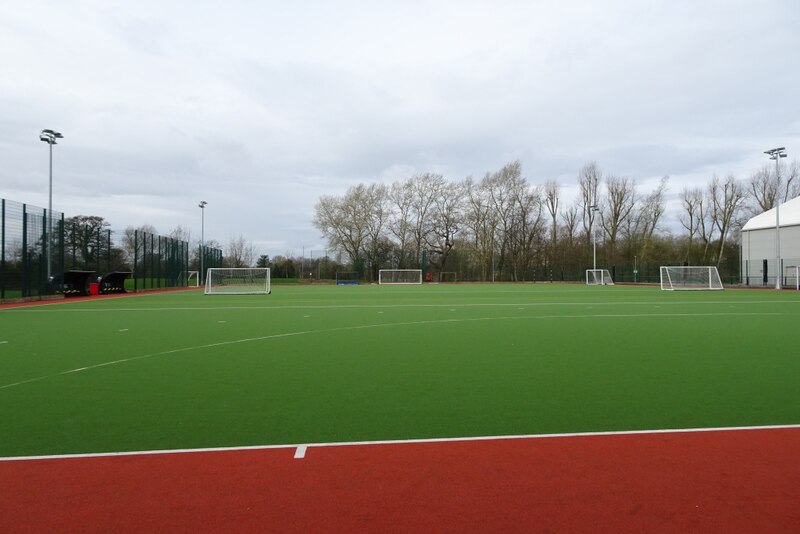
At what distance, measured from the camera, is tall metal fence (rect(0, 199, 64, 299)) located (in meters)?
21.1

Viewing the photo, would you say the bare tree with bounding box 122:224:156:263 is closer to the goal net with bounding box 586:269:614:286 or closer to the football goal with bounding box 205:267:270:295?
the football goal with bounding box 205:267:270:295

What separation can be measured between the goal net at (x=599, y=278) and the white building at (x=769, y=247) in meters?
11.4

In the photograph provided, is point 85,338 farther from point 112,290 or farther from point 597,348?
point 112,290

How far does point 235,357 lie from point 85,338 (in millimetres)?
4553

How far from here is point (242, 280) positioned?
1531 inches

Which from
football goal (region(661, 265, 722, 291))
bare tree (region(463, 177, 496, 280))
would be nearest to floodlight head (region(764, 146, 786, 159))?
football goal (region(661, 265, 722, 291))

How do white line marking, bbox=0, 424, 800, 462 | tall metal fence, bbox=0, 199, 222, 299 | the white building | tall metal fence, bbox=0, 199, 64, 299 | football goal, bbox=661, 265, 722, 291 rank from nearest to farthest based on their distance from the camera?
white line marking, bbox=0, 424, 800, 462
tall metal fence, bbox=0, 199, 64, 299
tall metal fence, bbox=0, 199, 222, 299
football goal, bbox=661, 265, 722, 291
the white building

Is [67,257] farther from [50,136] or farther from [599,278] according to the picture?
[599,278]

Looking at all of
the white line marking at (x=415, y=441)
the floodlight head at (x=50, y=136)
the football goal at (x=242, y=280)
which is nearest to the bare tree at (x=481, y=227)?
the football goal at (x=242, y=280)

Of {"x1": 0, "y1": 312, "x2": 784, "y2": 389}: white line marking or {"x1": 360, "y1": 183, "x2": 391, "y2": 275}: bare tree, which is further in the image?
{"x1": 360, "y1": 183, "x2": 391, "y2": 275}: bare tree

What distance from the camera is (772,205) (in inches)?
2389

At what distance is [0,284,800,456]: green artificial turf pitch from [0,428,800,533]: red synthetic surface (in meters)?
0.45

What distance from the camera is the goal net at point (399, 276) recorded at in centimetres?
5962

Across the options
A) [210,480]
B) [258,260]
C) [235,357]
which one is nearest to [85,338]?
[235,357]
